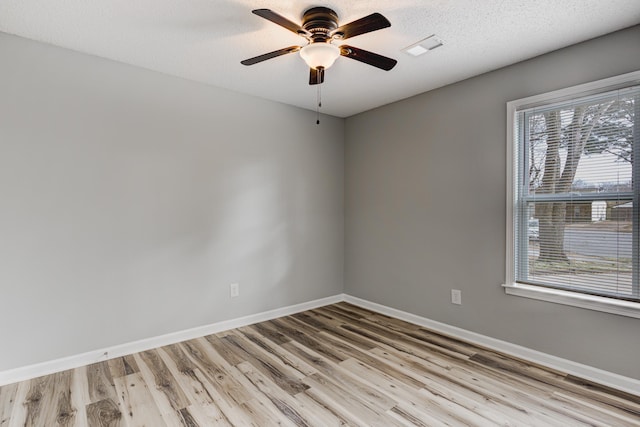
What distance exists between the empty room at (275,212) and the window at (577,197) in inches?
0.6

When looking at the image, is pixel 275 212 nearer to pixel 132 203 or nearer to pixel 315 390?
pixel 132 203

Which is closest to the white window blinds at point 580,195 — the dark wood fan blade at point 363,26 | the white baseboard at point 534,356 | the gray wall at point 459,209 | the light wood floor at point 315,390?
the gray wall at point 459,209

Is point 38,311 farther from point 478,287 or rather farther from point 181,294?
point 478,287

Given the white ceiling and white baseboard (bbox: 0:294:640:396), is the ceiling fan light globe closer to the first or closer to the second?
the white ceiling

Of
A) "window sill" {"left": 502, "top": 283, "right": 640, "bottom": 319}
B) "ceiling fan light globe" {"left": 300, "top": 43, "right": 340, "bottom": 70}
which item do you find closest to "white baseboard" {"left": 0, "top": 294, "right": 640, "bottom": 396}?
"window sill" {"left": 502, "top": 283, "right": 640, "bottom": 319}

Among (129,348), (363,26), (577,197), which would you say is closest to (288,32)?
(363,26)

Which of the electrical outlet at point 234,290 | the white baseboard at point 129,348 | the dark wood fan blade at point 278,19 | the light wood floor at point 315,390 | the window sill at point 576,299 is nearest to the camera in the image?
the dark wood fan blade at point 278,19

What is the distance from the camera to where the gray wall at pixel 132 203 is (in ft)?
7.73

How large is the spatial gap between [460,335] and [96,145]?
352 cm

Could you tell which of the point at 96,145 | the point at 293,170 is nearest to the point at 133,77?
the point at 96,145

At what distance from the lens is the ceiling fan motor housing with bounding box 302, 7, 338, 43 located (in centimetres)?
197

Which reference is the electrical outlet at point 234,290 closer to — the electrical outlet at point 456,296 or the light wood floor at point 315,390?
the light wood floor at point 315,390

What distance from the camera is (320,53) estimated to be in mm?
2010

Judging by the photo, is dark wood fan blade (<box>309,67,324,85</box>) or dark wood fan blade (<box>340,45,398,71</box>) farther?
dark wood fan blade (<box>309,67,324,85</box>)
